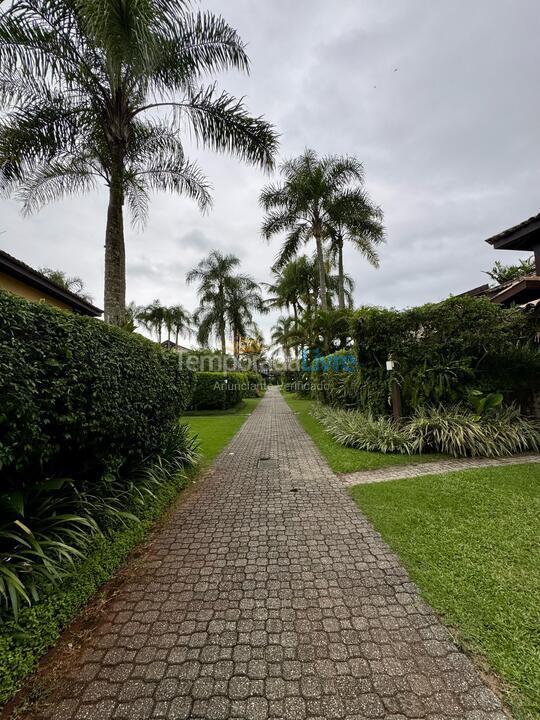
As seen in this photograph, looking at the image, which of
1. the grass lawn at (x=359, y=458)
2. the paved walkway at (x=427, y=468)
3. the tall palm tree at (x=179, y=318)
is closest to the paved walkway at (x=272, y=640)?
the paved walkway at (x=427, y=468)

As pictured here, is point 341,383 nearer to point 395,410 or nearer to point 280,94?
point 395,410

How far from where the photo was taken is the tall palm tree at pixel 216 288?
23031 mm

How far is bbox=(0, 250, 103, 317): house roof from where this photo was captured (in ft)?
22.4

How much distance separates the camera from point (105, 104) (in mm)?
6090

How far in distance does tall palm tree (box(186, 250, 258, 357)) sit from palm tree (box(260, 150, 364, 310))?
9046 millimetres

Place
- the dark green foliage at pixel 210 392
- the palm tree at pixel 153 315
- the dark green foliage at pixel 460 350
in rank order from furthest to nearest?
the palm tree at pixel 153 315 < the dark green foliage at pixel 210 392 < the dark green foliage at pixel 460 350

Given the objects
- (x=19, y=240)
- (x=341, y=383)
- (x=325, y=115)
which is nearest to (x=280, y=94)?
(x=325, y=115)

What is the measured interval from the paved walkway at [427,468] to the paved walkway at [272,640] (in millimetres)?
1607

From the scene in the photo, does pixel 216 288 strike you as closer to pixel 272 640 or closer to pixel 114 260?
pixel 114 260

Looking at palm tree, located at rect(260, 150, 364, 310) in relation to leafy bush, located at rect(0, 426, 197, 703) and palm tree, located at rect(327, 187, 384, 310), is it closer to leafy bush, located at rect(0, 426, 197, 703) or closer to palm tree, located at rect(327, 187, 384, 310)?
palm tree, located at rect(327, 187, 384, 310)

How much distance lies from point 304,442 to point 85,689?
6.44 m

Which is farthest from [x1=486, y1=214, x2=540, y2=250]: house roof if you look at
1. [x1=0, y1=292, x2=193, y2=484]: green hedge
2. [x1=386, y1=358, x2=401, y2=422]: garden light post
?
[x1=0, y1=292, x2=193, y2=484]: green hedge

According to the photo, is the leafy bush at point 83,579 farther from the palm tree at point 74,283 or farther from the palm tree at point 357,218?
the palm tree at point 74,283

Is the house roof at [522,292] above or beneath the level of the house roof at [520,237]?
beneath
